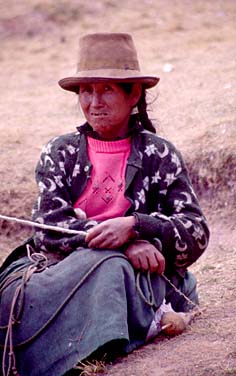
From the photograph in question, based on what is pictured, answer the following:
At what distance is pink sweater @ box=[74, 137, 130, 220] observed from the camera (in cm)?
409

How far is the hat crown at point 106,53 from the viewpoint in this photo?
4.09 metres

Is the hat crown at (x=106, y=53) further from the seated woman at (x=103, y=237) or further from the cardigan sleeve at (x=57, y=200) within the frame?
the cardigan sleeve at (x=57, y=200)

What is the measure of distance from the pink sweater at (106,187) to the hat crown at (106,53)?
35 cm

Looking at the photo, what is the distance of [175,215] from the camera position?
4.08m

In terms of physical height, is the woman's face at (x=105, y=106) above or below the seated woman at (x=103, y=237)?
above

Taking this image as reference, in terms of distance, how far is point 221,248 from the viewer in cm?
560

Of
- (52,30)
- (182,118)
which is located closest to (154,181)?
(182,118)

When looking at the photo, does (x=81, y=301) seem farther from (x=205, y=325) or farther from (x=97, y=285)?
(x=205, y=325)

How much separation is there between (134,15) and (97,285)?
8070 millimetres

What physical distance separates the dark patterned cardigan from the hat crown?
0.30 meters

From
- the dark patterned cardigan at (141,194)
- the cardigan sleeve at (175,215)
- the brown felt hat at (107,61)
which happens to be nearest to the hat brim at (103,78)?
the brown felt hat at (107,61)

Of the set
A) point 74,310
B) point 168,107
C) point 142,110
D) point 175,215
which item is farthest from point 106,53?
point 168,107

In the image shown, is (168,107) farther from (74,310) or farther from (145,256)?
(74,310)

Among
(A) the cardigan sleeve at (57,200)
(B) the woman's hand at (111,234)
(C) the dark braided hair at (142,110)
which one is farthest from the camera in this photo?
(C) the dark braided hair at (142,110)
